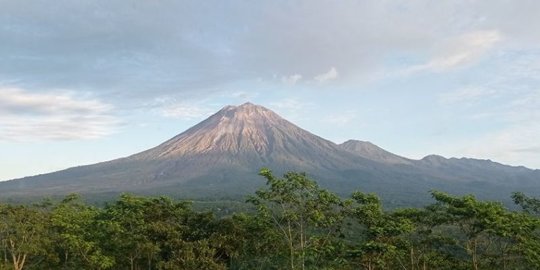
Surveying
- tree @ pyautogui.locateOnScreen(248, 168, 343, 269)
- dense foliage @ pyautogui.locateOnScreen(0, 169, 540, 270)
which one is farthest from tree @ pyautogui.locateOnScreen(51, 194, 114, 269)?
tree @ pyautogui.locateOnScreen(248, 168, 343, 269)

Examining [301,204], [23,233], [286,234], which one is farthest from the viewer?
[23,233]

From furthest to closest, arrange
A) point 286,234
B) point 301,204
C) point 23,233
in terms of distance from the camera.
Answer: point 23,233, point 286,234, point 301,204

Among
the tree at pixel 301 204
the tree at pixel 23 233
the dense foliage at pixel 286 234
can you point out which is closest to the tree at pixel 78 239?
the dense foliage at pixel 286 234

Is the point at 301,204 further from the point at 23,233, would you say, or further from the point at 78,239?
the point at 23,233

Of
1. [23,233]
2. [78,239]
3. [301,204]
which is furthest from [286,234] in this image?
[23,233]

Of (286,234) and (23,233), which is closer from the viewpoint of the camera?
(286,234)

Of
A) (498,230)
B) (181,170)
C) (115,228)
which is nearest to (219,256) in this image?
(115,228)

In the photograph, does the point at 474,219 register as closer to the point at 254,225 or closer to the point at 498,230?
the point at 498,230

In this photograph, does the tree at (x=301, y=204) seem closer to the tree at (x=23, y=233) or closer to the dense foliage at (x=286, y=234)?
the dense foliage at (x=286, y=234)

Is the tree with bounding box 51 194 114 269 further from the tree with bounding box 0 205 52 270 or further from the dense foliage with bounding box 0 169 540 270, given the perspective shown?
the tree with bounding box 0 205 52 270
